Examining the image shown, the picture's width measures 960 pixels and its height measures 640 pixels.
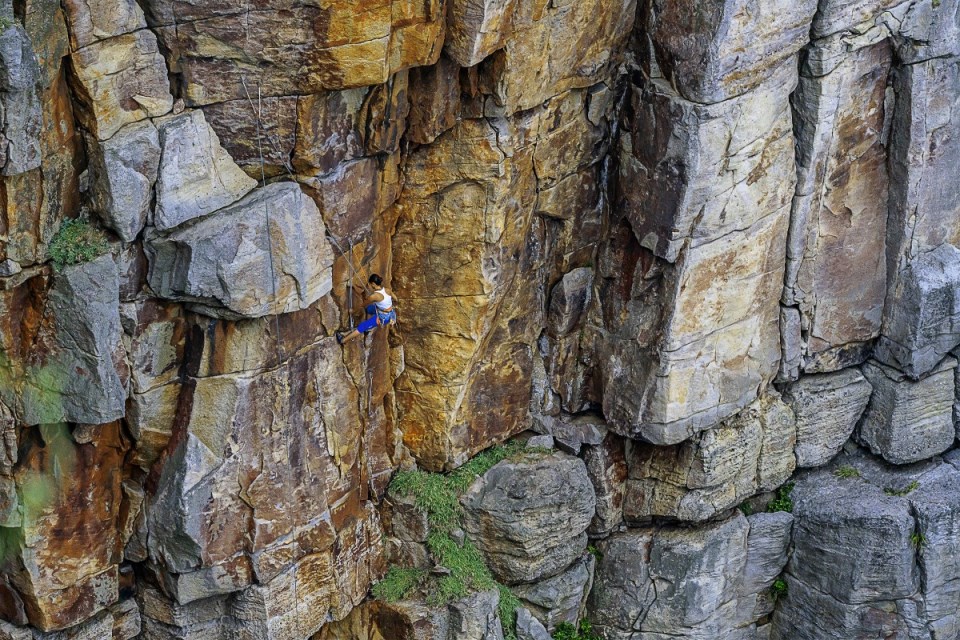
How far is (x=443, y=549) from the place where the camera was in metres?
16.5

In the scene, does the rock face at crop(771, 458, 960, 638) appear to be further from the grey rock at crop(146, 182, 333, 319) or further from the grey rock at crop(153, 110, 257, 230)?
the grey rock at crop(153, 110, 257, 230)

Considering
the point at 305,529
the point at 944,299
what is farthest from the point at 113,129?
the point at 944,299

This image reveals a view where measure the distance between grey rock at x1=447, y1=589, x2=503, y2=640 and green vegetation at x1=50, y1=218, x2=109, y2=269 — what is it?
6.00 meters

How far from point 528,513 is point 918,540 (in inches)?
190

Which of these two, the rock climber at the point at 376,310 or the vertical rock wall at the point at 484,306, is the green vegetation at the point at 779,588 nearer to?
the vertical rock wall at the point at 484,306

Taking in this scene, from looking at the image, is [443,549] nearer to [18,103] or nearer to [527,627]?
[527,627]

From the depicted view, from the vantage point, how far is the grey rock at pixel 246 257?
13.1 meters

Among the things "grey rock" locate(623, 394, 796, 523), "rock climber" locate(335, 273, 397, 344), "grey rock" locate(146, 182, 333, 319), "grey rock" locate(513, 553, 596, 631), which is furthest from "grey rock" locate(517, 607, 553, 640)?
"grey rock" locate(146, 182, 333, 319)

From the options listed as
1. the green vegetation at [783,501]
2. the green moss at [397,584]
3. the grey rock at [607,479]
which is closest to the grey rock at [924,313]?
the green vegetation at [783,501]

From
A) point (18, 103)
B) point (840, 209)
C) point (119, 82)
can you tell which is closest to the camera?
point (18, 103)

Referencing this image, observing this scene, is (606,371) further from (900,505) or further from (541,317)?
(900,505)

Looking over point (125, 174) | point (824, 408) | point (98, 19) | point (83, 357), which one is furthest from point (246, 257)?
point (824, 408)

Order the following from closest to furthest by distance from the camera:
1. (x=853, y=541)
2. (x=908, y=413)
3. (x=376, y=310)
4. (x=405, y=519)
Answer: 1. (x=376, y=310)
2. (x=405, y=519)
3. (x=853, y=541)
4. (x=908, y=413)

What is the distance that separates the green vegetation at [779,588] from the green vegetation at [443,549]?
3.81 meters
